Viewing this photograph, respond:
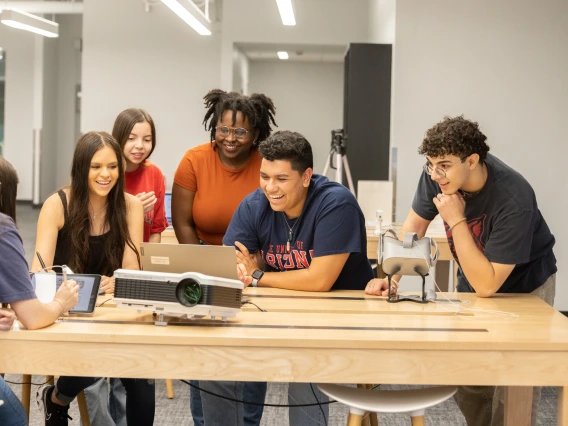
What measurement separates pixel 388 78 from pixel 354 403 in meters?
4.33

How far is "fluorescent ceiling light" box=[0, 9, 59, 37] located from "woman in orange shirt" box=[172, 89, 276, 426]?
160 inches

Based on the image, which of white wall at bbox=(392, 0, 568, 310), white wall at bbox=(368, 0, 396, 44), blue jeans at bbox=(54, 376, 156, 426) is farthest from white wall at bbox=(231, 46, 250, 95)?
blue jeans at bbox=(54, 376, 156, 426)

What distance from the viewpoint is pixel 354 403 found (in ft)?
7.13

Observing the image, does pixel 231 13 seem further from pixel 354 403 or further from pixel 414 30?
pixel 354 403

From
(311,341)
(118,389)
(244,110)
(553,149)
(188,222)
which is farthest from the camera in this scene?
(553,149)

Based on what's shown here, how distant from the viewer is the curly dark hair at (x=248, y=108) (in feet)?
10.8

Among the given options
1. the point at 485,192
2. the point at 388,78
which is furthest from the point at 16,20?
the point at 485,192

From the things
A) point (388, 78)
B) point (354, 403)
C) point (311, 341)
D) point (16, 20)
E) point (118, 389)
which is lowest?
point (118, 389)

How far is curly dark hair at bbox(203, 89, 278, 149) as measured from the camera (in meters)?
3.30

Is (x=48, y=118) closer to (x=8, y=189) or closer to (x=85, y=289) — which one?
(x=8, y=189)

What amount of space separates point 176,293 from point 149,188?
4.56 ft

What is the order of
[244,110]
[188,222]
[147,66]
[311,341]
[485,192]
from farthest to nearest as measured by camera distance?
[147,66] → [188,222] → [244,110] → [485,192] → [311,341]

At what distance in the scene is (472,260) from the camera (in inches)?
103

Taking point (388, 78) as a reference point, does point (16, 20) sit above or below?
above
